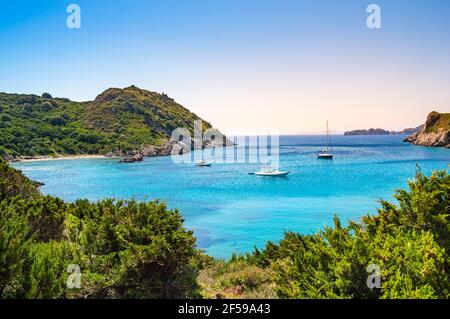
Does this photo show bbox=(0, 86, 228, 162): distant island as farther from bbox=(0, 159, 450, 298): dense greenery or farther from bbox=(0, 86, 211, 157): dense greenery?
bbox=(0, 159, 450, 298): dense greenery

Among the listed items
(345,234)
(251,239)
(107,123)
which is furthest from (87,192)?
(107,123)

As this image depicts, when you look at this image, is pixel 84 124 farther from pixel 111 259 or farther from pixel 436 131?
pixel 111 259

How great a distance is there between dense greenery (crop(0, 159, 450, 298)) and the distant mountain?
117 m

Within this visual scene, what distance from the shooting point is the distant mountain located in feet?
366

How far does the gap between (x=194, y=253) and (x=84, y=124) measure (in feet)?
429

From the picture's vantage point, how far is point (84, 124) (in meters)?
129

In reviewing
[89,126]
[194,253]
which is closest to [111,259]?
[194,253]

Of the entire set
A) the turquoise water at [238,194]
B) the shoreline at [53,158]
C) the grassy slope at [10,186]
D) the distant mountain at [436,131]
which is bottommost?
the turquoise water at [238,194]

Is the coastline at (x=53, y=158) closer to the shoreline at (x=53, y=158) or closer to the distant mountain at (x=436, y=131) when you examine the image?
the shoreline at (x=53, y=158)

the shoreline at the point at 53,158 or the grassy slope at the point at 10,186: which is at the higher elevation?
the grassy slope at the point at 10,186

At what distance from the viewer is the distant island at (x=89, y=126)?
3927 inches

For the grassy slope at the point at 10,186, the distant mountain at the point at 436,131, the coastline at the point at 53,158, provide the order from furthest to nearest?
the distant mountain at the point at 436,131 < the coastline at the point at 53,158 < the grassy slope at the point at 10,186

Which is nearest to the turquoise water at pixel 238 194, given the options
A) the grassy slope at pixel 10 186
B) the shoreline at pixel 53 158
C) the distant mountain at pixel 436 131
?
the grassy slope at pixel 10 186
